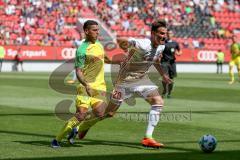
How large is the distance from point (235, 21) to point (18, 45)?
70.5 feet

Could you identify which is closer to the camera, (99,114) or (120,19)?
(99,114)

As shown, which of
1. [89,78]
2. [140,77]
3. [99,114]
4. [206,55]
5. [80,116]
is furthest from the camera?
[206,55]

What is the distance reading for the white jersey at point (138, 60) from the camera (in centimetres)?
1101

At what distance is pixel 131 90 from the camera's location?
1123 centimetres

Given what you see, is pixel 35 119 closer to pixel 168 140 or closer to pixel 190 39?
pixel 168 140

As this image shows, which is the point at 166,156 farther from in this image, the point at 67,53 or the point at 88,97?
the point at 67,53

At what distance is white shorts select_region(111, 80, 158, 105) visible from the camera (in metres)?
11.2

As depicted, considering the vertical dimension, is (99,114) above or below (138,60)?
below

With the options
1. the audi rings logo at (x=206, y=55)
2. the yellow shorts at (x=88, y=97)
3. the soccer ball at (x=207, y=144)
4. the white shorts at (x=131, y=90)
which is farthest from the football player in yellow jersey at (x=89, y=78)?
the audi rings logo at (x=206, y=55)

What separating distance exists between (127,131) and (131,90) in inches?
87.3

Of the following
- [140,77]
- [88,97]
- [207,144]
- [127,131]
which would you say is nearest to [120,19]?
[127,131]

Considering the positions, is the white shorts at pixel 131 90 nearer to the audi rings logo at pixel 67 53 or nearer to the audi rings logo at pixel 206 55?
the audi rings logo at pixel 67 53

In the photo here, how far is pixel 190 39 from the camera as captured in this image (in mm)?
57312

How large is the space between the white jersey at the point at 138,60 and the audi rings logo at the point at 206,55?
45.9 meters
